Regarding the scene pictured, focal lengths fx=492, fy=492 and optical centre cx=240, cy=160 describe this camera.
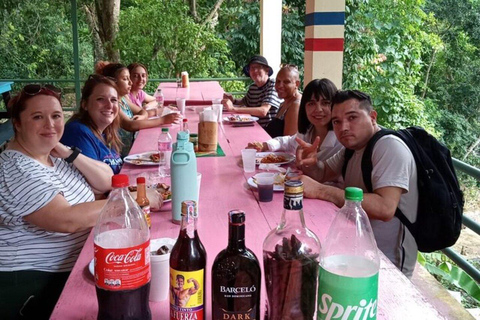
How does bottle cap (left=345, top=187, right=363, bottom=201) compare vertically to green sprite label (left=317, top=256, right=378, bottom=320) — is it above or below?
above

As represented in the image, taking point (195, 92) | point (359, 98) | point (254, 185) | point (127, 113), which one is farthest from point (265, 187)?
point (195, 92)

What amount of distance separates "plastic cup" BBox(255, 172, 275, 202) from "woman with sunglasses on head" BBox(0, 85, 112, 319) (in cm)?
59

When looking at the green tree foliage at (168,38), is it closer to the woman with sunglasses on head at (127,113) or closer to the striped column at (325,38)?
the woman with sunglasses on head at (127,113)

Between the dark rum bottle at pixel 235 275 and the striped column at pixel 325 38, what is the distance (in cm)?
359

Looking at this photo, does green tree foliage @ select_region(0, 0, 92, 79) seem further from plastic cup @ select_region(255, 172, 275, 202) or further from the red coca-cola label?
the red coca-cola label

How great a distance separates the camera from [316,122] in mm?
2742

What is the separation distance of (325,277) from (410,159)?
4.04 feet

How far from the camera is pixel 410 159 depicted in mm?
1993

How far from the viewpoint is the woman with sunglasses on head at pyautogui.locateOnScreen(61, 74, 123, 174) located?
8.46 ft

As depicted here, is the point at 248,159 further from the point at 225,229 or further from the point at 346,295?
the point at 346,295

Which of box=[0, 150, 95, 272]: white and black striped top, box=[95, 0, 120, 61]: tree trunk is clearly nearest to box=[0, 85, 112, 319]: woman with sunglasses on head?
box=[0, 150, 95, 272]: white and black striped top

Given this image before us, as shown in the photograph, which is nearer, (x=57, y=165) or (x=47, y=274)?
(x=47, y=274)

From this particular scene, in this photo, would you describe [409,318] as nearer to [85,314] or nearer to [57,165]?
[85,314]

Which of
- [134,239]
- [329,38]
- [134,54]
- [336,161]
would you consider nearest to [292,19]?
[134,54]
